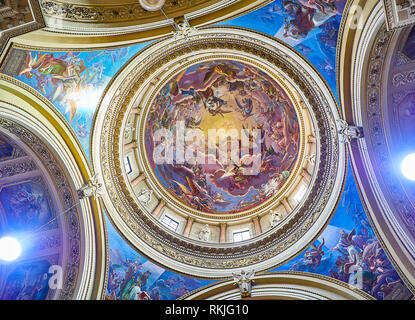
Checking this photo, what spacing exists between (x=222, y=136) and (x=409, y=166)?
11.7m

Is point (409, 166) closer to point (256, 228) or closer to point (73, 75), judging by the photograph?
point (256, 228)

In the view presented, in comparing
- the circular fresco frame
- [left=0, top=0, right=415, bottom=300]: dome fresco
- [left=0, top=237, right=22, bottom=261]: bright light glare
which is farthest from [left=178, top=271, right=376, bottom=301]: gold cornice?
[left=0, top=237, right=22, bottom=261]: bright light glare

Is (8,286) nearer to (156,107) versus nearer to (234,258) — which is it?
(234,258)

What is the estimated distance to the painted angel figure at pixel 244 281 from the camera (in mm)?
12102

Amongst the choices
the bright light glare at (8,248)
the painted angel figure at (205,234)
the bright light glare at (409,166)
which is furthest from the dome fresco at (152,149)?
the bright light glare at (8,248)

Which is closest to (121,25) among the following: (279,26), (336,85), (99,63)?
(99,63)

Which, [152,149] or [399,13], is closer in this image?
[399,13]

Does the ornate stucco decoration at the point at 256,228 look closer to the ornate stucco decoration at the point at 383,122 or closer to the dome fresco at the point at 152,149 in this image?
the dome fresco at the point at 152,149

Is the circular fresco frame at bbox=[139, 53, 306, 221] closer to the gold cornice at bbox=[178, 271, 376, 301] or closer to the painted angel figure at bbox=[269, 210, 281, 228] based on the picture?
the painted angel figure at bbox=[269, 210, 281, 228]

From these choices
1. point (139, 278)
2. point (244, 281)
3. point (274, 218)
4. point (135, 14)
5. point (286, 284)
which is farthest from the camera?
point (274, 218)

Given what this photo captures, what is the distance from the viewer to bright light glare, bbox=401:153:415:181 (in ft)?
28.6

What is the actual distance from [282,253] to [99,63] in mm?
9114

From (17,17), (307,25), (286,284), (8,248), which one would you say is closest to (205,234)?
Result: (286,284)

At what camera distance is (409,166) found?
345 inches
